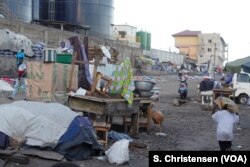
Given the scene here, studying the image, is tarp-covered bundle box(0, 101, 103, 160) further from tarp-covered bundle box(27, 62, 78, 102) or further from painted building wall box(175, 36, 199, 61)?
painted building wall box(175, 36, 199, 61)

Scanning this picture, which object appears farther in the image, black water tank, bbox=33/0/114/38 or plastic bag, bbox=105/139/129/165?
black water tank, bbox=33/0/114/38

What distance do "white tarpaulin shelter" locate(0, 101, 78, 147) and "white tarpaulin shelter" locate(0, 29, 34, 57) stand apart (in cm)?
1867

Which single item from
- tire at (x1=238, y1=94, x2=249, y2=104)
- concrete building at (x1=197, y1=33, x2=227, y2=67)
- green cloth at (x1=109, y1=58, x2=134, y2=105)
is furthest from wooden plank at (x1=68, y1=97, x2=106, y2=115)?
concrete building at (x1=197, y1=33, x2=227, y2=67)

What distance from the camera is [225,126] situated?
9.17 meters

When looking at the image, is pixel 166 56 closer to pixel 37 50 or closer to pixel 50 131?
pixel 37 50

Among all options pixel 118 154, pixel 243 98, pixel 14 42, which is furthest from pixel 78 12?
pixel 118 154

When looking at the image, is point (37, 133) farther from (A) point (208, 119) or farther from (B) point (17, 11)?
(B) point (17, 11)

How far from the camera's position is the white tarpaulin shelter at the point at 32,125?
380 inches

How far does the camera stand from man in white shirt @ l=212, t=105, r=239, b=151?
9156 millimetres

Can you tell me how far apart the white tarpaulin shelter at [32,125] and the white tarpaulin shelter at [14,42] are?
1867cm

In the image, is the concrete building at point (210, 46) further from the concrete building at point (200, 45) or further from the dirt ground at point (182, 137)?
A: the dirt ground at point (182, 137)

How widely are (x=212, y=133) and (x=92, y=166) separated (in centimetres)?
632

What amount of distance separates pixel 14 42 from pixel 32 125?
2004 cm

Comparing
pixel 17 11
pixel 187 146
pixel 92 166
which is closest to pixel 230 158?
pixel 92 166
